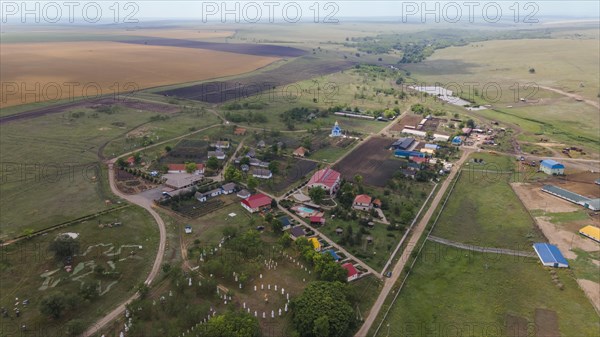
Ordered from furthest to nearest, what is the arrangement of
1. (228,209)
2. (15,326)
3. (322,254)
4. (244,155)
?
(244,155) < (228,209) < (322,254) < (15,326)

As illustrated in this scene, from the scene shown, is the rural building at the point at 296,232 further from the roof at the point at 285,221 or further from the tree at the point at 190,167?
the tree at the point at 190,167

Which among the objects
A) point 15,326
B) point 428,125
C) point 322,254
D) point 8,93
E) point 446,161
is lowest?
point 15,326

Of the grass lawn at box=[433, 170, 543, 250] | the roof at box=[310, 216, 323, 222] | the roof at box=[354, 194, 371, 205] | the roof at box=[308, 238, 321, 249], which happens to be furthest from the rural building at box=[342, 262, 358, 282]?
the roof at box=[354, 194, 371, 205]

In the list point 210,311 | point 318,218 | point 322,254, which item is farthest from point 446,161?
point 210,311

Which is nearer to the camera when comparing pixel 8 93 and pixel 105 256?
pixel 105 256

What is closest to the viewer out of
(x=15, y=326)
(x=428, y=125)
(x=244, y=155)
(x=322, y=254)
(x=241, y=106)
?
(x=15, y=326)

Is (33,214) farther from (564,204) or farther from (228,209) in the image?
(564,204)
